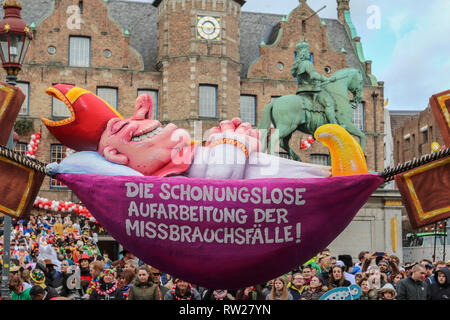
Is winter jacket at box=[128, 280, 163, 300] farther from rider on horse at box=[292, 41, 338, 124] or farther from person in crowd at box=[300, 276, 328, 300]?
rider on horse at box=[292, 41, 338, 124]

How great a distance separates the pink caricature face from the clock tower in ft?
88.4

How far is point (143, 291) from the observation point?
8961 millimetres

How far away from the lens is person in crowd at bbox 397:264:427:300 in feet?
31.4

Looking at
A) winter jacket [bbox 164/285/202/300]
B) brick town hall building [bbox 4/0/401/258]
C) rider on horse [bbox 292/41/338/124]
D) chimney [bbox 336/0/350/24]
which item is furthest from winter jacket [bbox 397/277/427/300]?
chimney [bbox 336/0/350/24]

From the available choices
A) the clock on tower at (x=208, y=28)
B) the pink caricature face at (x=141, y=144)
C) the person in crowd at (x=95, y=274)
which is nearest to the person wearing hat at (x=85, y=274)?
the person in crowd at (x=95, y=274)

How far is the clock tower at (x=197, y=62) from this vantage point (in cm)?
3338

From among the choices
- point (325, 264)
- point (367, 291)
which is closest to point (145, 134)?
point (367, 291)

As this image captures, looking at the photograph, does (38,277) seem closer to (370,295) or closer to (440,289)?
(370,295)

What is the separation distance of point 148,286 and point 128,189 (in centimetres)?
376

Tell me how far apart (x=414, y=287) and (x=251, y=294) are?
2324 mm

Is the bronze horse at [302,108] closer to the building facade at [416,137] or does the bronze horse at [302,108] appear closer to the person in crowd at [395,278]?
the person in crowd at [395,278]

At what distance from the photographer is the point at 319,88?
2031cm

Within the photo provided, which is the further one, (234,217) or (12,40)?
(12,40)
